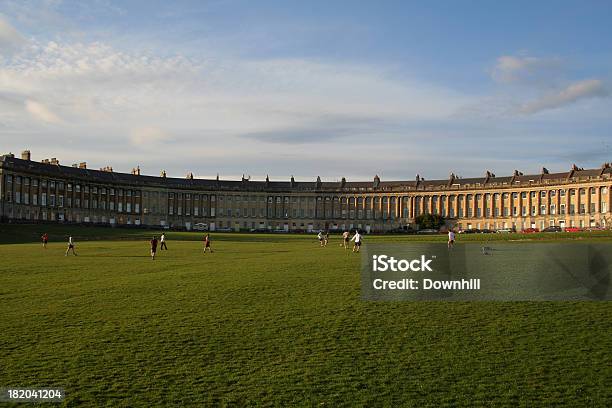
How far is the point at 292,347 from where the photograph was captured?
19688mm

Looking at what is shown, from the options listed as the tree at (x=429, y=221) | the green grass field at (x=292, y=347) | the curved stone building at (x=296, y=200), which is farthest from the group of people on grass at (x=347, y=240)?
the tree at (x=429, y=221)

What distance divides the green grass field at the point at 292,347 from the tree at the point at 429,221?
112378 millimetres

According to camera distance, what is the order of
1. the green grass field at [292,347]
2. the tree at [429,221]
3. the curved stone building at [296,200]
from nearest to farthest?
the green grass field at [292,347] < the curved stone building at [296,200] < the tree at [429,221]

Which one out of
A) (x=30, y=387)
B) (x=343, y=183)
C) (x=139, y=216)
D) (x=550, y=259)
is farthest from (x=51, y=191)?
(x=30, y=387)

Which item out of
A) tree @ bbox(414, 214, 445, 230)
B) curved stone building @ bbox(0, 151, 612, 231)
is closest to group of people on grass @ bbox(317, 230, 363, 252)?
curved stone building @ bbox(0, 151, 612, 231)

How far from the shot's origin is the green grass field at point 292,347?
16250mm

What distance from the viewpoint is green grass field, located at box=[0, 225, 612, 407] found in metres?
16.2

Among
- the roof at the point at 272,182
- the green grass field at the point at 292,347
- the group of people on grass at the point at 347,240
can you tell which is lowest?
the green grass field at the point at 292,347

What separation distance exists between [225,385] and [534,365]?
8.16m

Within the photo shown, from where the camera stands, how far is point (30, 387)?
53.4 feet

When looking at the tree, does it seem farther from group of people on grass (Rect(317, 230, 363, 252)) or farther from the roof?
group of people on grass (Rect(317, 230, 363, 252))

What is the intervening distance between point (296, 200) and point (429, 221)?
126 feet

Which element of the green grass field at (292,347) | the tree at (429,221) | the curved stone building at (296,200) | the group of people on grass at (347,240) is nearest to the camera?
the green grass field at (292,347)

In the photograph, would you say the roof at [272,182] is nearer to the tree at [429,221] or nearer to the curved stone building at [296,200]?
the curved stone building at [296,200]
